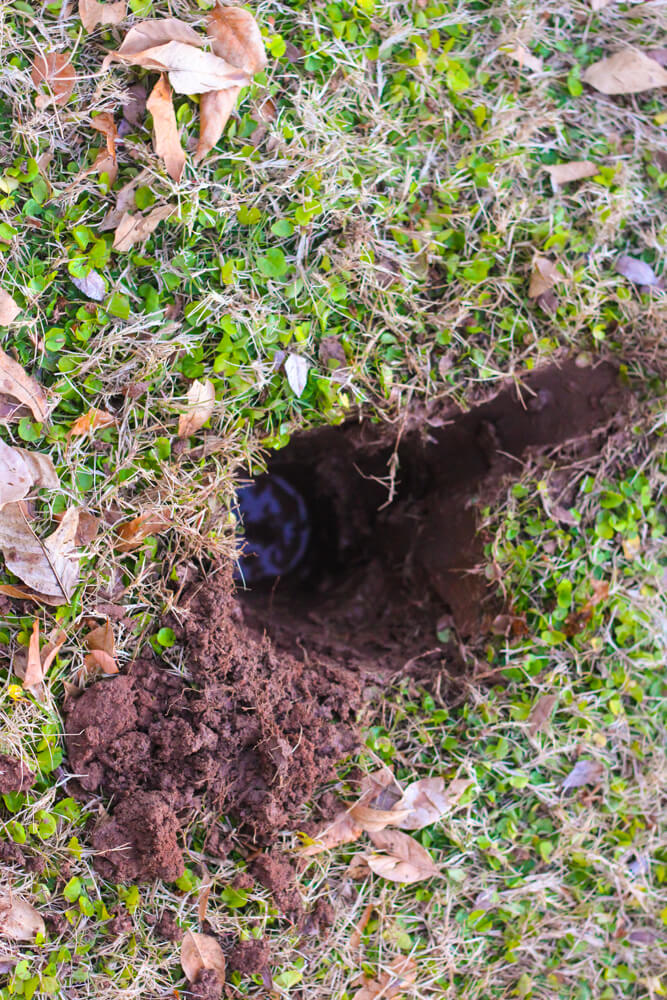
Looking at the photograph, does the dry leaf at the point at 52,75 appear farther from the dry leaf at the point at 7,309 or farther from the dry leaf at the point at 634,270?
the dry leaf at the point at 634,270

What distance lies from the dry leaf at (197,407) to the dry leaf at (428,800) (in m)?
0.97

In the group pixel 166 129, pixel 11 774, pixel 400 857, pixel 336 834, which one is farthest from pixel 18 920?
pixel 166 129

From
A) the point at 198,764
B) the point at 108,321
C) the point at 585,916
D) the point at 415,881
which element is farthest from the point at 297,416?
the point at 585,916

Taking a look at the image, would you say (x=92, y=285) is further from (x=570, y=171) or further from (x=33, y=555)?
(x=570, y=171)

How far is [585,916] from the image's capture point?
6.45ft

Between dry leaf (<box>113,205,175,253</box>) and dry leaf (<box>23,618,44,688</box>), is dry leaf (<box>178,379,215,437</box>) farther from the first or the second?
dry leaf (<box>23,618,44,688</box>)

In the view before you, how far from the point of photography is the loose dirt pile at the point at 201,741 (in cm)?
160

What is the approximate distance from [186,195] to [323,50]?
46 cm

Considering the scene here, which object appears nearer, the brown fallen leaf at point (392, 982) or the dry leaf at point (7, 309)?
the dry leaf at point (7, 309)

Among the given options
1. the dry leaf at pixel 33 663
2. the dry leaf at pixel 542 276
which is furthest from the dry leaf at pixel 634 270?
the dry leaf at pixel 33 663

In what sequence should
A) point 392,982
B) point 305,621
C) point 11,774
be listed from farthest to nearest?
point 305,621 < point 392,982 < point 11,774

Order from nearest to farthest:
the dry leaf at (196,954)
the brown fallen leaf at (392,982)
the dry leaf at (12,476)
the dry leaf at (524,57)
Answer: the dry leaf at (12,476) → the dry leaf at (196,954) → the brown fallen leaf at (392,982) → the dry leaf at (524,57)

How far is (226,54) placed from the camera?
1.66 metres

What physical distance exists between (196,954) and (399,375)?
1370 mm
